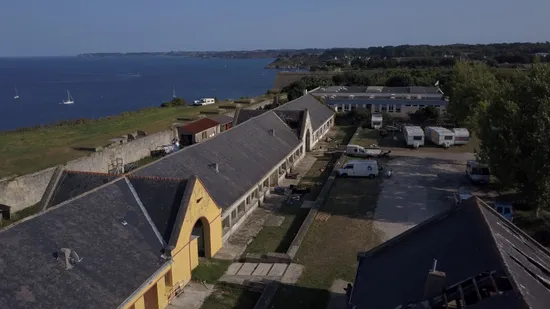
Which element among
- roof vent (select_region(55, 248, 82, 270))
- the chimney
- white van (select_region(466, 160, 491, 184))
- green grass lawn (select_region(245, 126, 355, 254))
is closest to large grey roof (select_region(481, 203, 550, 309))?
the chimney

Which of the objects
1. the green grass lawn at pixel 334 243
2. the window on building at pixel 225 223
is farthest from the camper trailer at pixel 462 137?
the window on building at pixel 225 223

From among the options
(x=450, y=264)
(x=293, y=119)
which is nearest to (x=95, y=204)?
(x=450, y=264)

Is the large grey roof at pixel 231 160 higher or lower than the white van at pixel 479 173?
higher

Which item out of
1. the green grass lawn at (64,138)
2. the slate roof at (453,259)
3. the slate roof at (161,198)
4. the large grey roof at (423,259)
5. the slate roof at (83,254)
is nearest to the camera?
the slate roof at (453,259)

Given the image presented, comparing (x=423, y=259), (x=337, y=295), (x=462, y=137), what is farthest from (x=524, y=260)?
(x=462, y=137)

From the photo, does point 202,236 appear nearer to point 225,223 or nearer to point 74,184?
point 225,223

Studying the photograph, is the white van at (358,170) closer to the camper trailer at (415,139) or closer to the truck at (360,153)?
the truck at (360,153)

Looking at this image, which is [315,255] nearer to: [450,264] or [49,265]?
[450,264]
